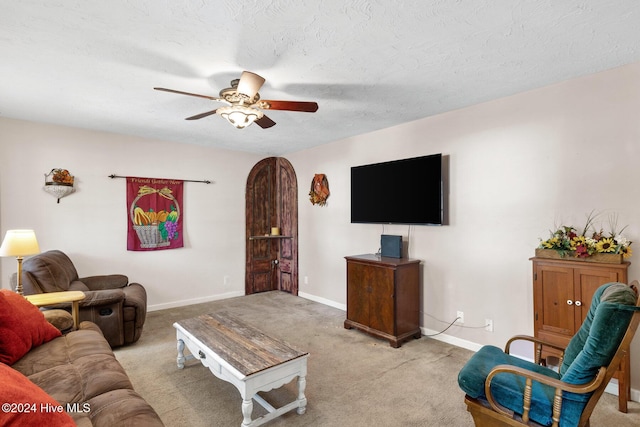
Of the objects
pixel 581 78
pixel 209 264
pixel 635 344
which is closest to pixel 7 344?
pixel 209 264

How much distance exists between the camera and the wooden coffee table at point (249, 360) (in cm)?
196

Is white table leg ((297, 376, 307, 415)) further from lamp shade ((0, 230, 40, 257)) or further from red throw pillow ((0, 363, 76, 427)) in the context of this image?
lamp shade ((0, 230, 40, 257))

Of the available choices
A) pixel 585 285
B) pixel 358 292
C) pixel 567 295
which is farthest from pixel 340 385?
pixel 585 285

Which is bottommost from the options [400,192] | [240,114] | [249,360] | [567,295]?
[249,360]

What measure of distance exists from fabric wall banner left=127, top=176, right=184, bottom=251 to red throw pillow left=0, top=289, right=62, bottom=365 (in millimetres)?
2259

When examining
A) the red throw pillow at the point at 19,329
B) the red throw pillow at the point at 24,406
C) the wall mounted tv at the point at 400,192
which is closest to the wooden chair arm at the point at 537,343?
the wall mounted tv at the point at 400,192

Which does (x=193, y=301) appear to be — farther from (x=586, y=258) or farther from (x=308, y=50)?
(x=586, y=258)

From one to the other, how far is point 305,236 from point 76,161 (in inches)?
127

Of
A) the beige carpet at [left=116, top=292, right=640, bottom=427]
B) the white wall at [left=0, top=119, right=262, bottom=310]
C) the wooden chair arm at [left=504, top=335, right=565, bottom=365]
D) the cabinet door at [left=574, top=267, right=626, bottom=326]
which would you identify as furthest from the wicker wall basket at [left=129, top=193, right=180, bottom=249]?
the cabinet door at [left=574, top=267, right=626, bottom=326]

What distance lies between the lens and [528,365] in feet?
6.36

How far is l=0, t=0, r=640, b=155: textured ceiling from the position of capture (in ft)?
5.68

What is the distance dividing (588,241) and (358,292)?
7.02 ft

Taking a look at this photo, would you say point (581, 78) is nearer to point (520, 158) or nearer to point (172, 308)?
point (520, 158)

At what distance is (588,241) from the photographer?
233 cm
